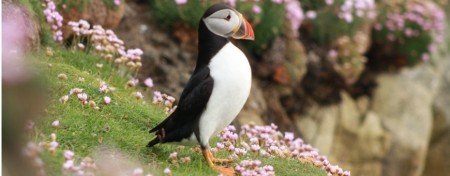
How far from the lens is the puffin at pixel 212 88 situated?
5.61 metres

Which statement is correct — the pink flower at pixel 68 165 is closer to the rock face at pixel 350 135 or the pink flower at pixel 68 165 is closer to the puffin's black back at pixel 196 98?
the puffin's black back at pixel 196 98

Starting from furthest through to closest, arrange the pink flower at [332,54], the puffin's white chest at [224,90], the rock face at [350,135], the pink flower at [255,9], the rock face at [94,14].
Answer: the rock face at [350,135] < the pink flower at [332,54] < the pink flower at [255,9] < the rock face at [94,14] < the puffin's white chest at [224,90]

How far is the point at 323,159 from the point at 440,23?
7.41m

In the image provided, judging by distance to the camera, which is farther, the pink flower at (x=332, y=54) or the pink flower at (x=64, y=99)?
the pink flower at (x=332, y=54)

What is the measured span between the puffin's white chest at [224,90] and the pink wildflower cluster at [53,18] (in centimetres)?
227

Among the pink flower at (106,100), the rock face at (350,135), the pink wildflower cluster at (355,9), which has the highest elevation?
the pink wildflower cluster at (355,9)

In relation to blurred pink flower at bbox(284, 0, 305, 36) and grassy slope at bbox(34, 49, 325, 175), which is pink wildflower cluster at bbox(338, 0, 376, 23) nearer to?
blurred pink flower at bbox(284, 0, 305, 36)

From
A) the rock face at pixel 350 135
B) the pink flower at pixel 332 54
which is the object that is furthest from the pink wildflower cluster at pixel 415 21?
the pink flower at pixel 332 54

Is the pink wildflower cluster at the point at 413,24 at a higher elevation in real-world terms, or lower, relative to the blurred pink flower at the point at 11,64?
higher

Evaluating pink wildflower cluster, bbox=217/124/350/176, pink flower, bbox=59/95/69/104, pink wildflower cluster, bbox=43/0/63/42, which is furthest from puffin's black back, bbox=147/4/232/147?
pink wildflower cluster, bbox=43/0/63/42

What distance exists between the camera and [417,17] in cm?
1363

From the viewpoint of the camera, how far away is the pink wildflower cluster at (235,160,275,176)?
568 centimetres

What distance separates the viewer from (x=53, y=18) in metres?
7.64

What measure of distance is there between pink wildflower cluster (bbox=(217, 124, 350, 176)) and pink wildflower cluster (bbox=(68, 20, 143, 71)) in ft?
3.59
